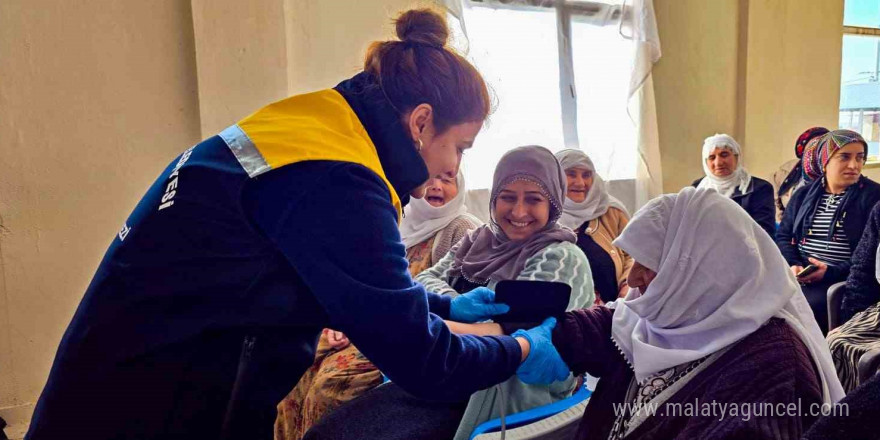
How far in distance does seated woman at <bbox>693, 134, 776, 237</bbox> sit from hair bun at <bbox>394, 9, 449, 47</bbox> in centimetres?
291

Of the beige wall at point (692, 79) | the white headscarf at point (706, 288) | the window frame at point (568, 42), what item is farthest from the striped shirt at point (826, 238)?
the white headscarf at point (706, 288)

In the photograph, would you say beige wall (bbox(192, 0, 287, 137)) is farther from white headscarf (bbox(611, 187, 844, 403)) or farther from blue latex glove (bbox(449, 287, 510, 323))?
white headscarf (bbox(611, 187, 844, 403))

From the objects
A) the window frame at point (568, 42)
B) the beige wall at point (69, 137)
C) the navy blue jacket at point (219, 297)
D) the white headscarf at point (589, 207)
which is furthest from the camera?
the window frame at point (568, 42)

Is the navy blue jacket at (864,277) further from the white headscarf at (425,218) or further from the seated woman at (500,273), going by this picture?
the white headscarf at (425,218)

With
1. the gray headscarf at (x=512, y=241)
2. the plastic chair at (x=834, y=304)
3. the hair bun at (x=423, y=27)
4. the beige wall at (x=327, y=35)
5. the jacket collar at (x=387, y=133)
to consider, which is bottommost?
the plastic chair at (x=834, y=304)

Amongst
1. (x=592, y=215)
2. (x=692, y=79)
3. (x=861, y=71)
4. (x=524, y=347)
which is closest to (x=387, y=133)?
(x=524, y=347)

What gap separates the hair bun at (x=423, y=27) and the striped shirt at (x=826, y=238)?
8.82 ft

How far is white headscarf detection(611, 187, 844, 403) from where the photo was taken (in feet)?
3.51

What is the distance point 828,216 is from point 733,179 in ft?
2.35

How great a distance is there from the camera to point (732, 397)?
0.99m

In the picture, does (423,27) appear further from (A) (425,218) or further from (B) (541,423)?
(A) (425,218)

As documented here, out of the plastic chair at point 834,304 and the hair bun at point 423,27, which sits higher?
the hair bun at point 423,27

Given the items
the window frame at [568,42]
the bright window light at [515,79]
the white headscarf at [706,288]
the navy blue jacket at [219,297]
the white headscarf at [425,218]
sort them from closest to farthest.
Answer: the navy blue jacket at [219,297] < the white headscarf at [706,288] < the white headscarf at [425,218] < the bright window light at [515,79] < the window frame at [568,42]

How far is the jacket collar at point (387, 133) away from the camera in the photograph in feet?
2.95
